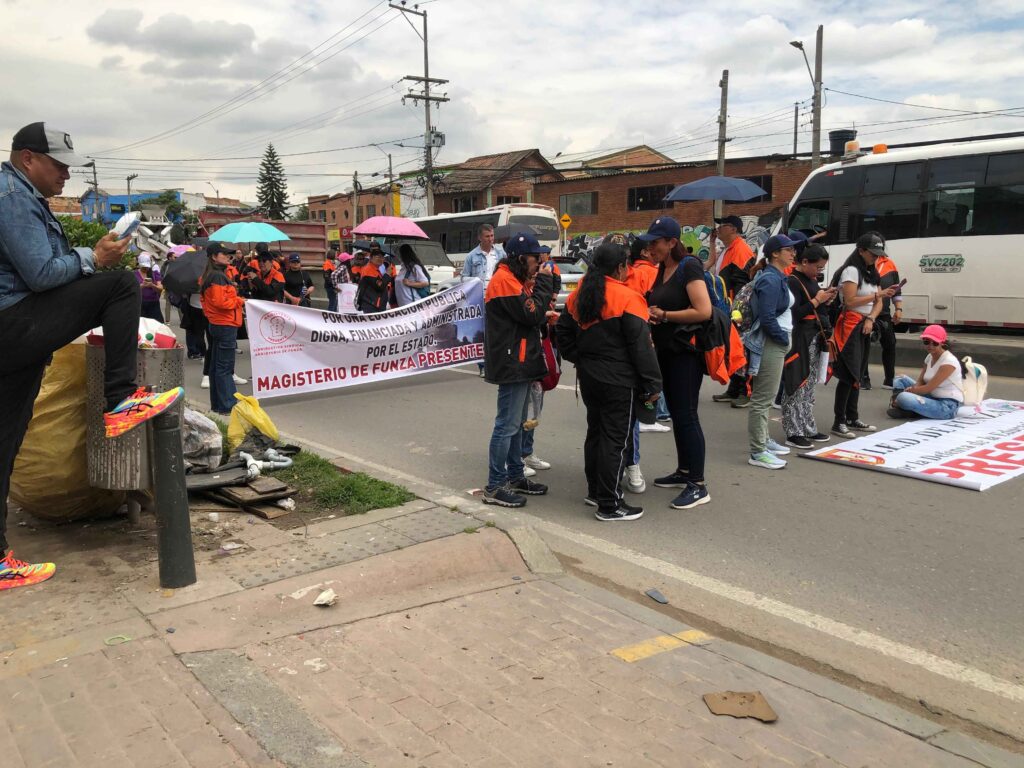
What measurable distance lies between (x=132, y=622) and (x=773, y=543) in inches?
137

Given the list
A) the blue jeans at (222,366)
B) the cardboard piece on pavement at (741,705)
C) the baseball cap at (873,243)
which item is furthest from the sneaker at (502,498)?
the baseball cap at (873,243)

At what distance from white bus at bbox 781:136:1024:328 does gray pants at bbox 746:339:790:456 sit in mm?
9207

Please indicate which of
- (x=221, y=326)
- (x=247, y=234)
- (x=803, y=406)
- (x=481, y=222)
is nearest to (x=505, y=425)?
(x=803, y=406)

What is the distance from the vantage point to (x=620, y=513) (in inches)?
203

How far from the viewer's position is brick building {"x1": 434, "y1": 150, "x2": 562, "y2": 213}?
5525cm

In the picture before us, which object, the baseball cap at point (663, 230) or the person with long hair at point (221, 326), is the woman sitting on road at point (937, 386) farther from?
the person with long hair at point (221, 326)

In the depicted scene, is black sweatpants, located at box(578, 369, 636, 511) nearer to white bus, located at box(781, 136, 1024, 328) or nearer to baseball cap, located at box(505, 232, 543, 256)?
baseball cap, located at box(505, 232, 543, 256)

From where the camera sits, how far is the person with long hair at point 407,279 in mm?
10911

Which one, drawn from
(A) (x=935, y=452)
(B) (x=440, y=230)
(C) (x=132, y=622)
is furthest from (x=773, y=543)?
(B) (x=440, y=230)

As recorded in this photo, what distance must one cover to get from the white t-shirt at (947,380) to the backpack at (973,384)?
0.12m

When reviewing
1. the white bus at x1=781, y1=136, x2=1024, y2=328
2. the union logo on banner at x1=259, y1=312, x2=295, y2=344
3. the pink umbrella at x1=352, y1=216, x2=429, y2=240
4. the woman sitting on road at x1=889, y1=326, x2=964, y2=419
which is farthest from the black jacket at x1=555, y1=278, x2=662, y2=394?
the white bus at x1=781, y1=136, x2=1024, y2=328

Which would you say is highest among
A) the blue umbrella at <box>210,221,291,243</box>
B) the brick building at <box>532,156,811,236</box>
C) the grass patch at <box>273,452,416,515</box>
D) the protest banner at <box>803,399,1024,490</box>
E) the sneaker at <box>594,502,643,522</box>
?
the brick building at <box>532,156,811,236</box>

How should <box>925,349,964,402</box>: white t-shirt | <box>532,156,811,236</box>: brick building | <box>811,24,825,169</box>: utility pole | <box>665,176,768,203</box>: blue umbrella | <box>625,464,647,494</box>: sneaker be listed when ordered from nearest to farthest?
1. <box>625,464,647,494</box>: sneaker
2. <box>925,349,964,402</box>: white t-shirt
3. <box>665,176,768,203</box>: blue umbrella
4. <box>811,24,825,169</box>: utility pole
5. <box>532,156,811,236</box>: brick building

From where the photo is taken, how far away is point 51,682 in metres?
2.85
